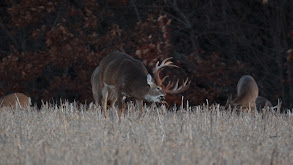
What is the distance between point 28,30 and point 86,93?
3.35 metres

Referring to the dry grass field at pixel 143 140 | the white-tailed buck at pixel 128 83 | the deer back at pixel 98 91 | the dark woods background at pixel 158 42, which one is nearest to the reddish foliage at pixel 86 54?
the dark woods background at pixel 158 42

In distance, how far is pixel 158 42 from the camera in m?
17.1

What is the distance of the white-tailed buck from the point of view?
10.2 m

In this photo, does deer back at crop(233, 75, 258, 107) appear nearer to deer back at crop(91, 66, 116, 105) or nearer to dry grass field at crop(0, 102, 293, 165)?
deer back at crop(91, 66, 116, 105)

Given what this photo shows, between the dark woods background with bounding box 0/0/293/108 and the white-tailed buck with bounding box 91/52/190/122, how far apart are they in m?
5.21

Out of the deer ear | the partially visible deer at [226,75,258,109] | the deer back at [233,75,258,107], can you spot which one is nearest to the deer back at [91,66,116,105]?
the deer ear

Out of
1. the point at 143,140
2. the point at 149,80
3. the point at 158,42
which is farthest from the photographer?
the point at 158,42

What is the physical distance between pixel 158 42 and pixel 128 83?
263 inches

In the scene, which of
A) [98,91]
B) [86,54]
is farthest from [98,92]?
[86,54]

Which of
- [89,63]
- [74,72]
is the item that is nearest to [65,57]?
[89,63]

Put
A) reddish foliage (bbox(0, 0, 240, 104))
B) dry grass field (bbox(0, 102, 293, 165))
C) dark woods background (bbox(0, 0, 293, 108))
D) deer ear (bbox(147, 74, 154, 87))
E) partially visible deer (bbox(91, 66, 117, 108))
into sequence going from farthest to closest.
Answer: dark woods background (bbox(0, 0, 293, 108)) < reddish foliage (bbox(0, 0, 240, 104)) < partially visible deer (bbox(91, 66, 117, 108)) < deer ear (bbox(147, 74, 154, 87)) < dry grass field (bbox(0, 102, 293, 165))

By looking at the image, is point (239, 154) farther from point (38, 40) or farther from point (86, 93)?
point (38, 40)

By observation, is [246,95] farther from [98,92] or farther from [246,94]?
[98,92]

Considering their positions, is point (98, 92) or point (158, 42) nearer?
point (98, 92)
